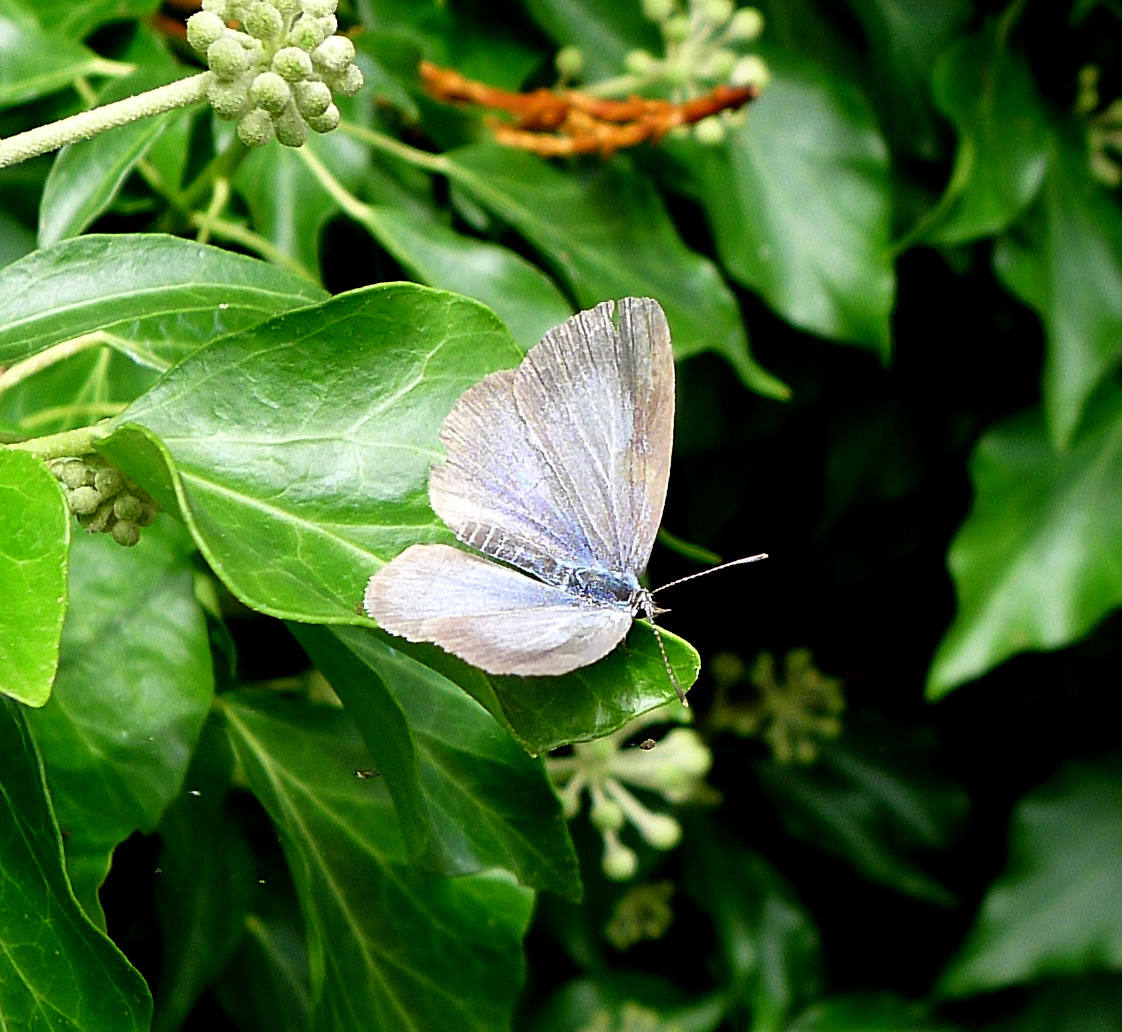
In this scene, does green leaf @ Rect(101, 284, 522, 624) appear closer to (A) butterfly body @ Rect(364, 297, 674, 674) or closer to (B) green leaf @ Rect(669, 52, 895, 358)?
(A) butterfly body @ Rect(364, 297, 674, 674)

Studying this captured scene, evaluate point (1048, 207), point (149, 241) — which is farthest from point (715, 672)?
point (149, 241)

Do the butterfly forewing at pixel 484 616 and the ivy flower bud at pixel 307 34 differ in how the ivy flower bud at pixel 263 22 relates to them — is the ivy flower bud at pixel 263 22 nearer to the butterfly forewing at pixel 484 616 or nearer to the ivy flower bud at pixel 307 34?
the ivy flower bud at pixel 307 34

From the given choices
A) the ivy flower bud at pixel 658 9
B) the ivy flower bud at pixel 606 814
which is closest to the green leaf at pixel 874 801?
the ivy flower bud at pixel 606 814

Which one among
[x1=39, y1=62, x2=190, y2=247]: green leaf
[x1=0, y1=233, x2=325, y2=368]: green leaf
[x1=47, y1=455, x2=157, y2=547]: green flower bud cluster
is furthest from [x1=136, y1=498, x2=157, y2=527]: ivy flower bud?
[x1=39, y1=62, x2=190, y2=247]: green leaf

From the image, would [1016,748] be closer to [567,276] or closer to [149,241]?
[567,276]

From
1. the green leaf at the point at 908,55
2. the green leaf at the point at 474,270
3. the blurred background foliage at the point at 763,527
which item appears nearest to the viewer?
the blurred background foliage at the point at 763,527

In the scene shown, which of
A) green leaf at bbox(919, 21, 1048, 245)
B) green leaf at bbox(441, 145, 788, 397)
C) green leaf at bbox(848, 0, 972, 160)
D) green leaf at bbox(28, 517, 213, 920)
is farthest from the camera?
green leaf at bbox(848, 0, 972, 160)
